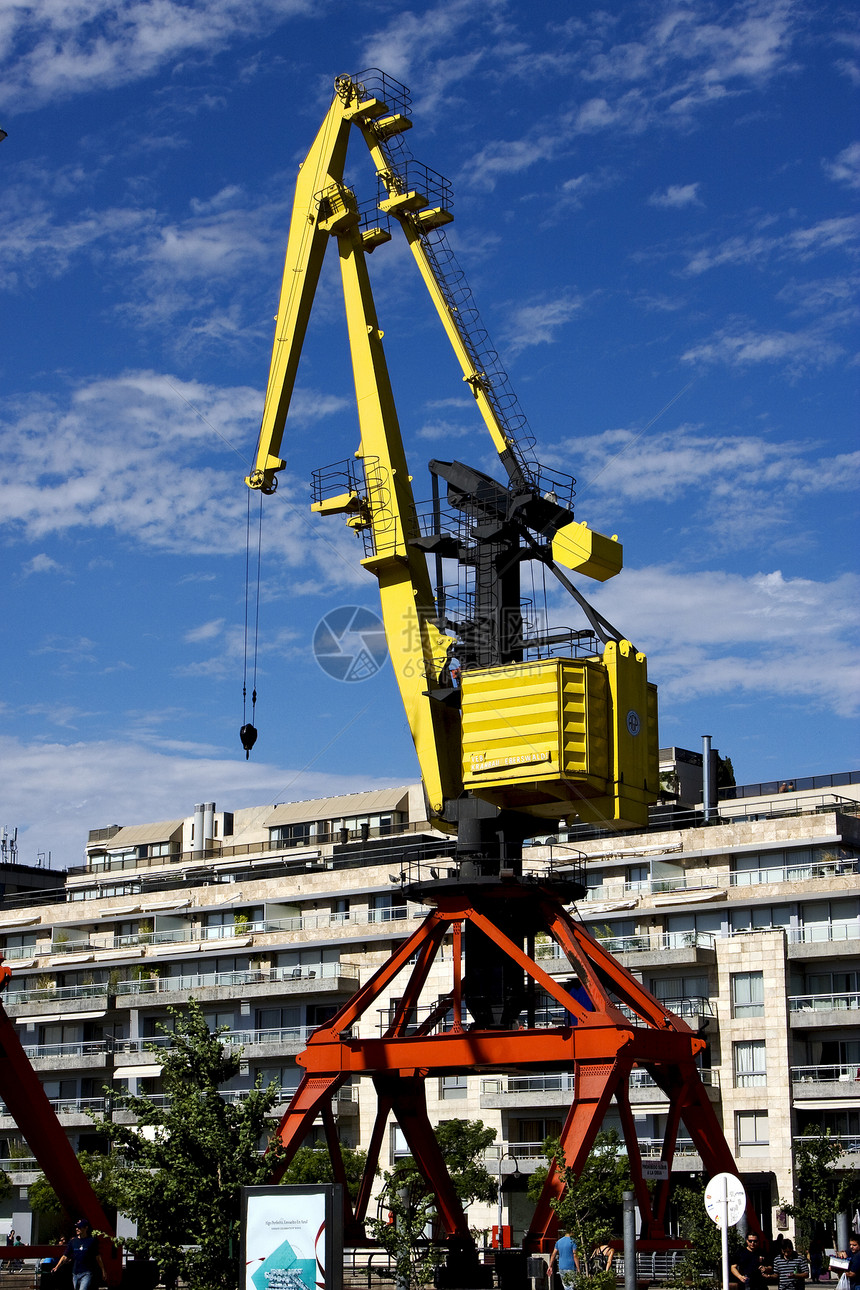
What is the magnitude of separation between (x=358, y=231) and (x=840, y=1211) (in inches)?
1334

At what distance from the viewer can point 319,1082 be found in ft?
132

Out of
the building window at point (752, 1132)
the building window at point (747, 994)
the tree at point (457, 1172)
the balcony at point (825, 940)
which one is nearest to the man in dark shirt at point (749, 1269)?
the tree at point (457, 1172)

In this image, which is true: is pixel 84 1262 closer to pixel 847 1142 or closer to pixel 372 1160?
pixel 372 1160

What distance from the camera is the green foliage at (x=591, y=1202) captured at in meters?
29.5

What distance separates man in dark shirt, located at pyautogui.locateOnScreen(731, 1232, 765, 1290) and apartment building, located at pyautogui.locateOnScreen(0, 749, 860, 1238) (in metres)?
18.6

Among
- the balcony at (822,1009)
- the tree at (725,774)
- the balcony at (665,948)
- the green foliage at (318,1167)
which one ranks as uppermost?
the tree at (725,774)

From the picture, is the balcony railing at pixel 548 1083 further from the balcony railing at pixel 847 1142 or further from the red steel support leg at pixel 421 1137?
the red steel support leg at pixel 421 1137

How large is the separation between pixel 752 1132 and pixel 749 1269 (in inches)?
1293

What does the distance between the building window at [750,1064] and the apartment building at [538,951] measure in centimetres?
7

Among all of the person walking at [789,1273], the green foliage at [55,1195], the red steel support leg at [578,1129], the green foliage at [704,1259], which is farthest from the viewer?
the green foliage at [55,1195]

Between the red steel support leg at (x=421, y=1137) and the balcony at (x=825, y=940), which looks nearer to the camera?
the red steel support leg at (x=421, y=1137)

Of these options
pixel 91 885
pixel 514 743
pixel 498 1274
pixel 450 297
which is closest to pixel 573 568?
pixel 514 743

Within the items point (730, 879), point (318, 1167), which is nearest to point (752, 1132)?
point (730, 879)

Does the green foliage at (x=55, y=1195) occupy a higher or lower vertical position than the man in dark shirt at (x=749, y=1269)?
lower
